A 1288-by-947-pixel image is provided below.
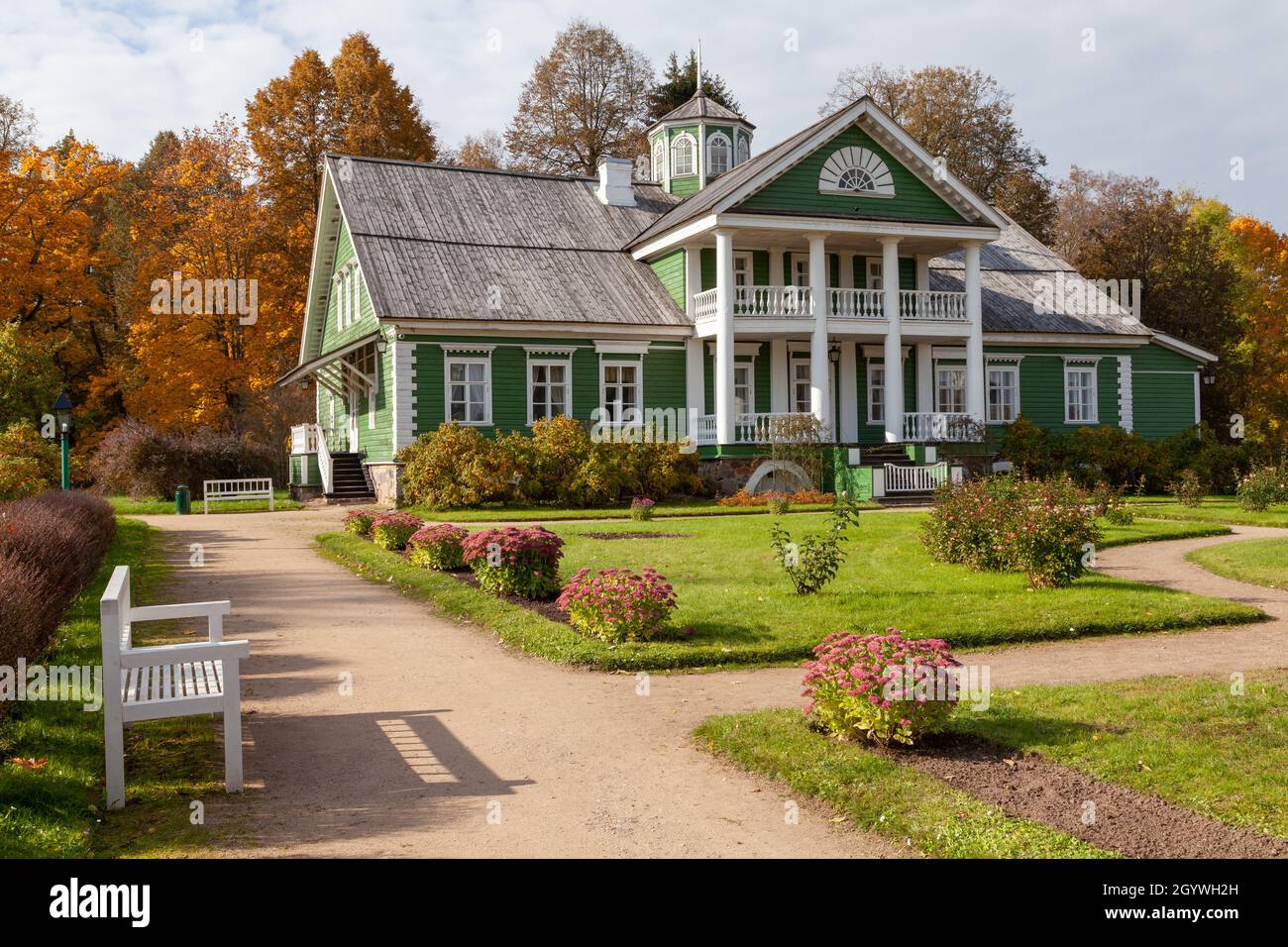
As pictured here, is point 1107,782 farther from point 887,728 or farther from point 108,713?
point 108,713

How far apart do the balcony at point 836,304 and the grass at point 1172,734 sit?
71.3ft

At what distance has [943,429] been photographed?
30.0 m

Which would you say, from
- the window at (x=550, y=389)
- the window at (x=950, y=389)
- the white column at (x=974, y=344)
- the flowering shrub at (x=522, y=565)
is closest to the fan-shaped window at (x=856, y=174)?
the white column at (x=974, y=344)

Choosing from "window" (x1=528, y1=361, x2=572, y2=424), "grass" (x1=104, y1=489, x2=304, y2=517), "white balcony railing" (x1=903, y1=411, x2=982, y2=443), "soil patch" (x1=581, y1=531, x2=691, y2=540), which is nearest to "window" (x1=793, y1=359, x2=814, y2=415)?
"white balcony railing" (x1=903, y1=411, x2=982, y2=443)

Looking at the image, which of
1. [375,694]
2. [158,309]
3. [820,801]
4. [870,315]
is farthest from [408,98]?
[820,801]

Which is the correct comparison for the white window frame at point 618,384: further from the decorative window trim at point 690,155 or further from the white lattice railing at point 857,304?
the decorative window trim at point 690,155

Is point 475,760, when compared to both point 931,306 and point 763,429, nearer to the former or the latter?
point 763,429

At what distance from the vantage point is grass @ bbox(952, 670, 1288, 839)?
234 inches

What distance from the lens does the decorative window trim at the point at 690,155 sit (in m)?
37.1

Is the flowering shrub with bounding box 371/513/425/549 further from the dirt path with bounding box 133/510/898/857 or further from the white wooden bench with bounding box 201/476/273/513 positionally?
the white wooden bench with bounding box 201/476/273/513

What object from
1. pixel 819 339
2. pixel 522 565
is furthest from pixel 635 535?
pixel 819 339

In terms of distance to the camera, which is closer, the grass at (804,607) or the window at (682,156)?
the grass at (804,607)

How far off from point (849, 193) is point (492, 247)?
33.0 ft
